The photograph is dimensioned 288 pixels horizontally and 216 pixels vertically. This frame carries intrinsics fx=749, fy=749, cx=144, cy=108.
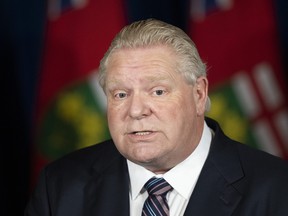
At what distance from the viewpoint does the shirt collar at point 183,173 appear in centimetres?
228

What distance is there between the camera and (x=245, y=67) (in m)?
3.00

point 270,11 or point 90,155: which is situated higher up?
point 270,11

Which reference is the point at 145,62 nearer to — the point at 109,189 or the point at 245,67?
the point at 109,189

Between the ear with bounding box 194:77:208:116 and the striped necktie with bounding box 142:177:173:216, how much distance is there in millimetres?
243

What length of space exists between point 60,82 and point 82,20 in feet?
0.90

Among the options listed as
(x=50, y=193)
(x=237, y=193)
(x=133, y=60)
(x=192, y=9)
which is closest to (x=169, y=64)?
(x=133, y=60)

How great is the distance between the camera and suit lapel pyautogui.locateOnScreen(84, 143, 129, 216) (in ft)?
7.65

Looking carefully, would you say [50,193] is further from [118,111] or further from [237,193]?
[237,193]

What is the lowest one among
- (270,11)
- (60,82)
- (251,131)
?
(251,131)

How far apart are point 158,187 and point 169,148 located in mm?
173

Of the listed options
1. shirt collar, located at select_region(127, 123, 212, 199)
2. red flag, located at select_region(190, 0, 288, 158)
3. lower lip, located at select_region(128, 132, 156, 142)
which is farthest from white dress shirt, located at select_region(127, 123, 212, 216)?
red flag, located at select_region(190, 0, 288, 158)

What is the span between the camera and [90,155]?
2547 mm

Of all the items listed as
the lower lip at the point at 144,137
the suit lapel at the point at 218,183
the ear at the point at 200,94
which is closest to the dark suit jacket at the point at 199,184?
the suit lapel at the point at 218,183

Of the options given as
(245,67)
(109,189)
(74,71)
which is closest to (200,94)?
(109,189)
